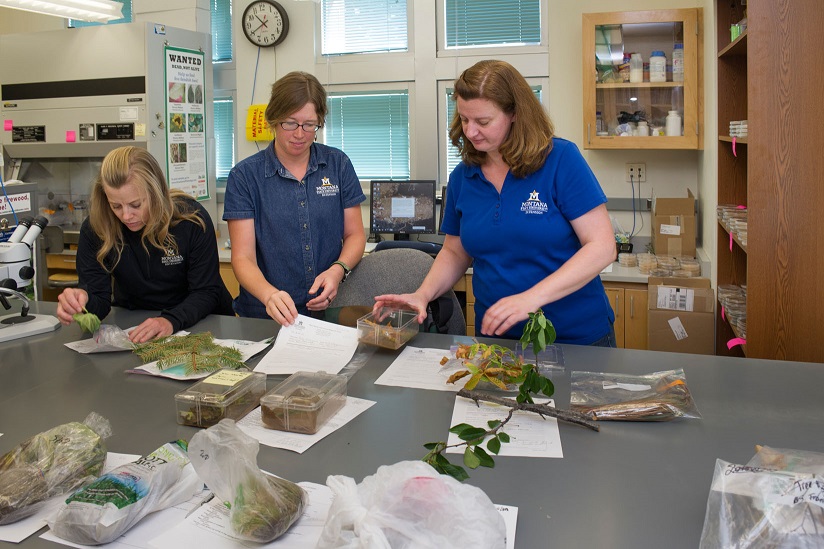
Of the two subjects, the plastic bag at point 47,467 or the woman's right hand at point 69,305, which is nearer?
the plastic bag at point 47,467

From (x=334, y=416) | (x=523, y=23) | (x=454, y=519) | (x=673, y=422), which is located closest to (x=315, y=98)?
(x=334, y=416)

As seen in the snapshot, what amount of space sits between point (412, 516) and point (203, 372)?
0.99 metres

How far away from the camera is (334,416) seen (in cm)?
142

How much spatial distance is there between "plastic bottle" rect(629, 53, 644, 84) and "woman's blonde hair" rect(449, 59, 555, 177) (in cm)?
211

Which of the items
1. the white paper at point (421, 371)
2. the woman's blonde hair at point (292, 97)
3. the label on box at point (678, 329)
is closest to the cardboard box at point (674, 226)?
the label on box at point (678, 329)

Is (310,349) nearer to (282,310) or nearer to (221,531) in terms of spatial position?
(282,310)

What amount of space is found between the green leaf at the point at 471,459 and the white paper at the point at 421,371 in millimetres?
393

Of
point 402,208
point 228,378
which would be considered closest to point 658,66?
point 402,208

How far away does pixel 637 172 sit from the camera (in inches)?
162

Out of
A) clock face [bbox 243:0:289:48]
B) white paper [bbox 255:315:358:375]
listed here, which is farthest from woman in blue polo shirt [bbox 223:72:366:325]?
clock face [bbox 243:0:289:48]

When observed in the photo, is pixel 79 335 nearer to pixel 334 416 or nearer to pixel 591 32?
pixel 334 416

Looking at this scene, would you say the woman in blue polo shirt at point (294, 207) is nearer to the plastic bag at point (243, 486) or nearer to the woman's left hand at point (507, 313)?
the woman's left hand at point (507, 313)

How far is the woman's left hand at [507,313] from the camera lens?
5.48ft

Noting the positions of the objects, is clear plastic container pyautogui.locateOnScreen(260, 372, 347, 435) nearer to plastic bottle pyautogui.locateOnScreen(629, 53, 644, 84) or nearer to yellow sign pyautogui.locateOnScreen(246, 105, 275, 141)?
plastic bottle pyautogui.locateOnScreen(629, 53, 644, 84)
